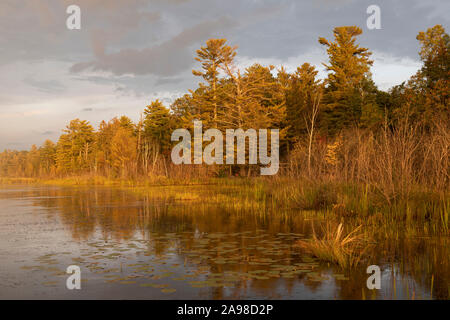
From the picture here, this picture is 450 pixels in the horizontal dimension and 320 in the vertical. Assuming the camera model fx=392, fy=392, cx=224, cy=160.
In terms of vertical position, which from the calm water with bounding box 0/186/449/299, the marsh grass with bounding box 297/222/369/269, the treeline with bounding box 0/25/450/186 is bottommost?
the calm water with bounding box 0/186/449/299

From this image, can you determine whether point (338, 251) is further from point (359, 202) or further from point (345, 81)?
point (345, 81)

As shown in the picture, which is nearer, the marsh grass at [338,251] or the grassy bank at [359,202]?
the marsh grass at [338,251]

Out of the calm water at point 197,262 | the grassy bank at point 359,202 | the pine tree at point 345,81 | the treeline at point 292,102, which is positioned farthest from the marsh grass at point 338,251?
the pine tree at point 345,81

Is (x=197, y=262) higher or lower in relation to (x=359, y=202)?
lower

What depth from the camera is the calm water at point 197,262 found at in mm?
5233

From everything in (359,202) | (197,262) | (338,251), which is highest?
(359,202)

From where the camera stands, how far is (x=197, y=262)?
22.3 feet

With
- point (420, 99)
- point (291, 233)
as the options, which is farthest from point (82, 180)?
point (291, 233)

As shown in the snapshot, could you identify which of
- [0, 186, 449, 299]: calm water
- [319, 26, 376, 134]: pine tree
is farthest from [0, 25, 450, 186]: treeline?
[0, 186, 449, 299]: calm water

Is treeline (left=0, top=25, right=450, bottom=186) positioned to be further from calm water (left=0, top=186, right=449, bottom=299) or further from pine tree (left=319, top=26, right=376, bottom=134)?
calm water (left=0, top=186, right=449, bottom=299)

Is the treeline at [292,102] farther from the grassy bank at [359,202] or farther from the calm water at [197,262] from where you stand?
the calm water at [197,262]

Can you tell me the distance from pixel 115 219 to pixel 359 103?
31869 millimetres

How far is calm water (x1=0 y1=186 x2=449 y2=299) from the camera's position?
5.23 meters

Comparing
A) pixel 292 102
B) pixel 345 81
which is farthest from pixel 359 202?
pixel 345 81
